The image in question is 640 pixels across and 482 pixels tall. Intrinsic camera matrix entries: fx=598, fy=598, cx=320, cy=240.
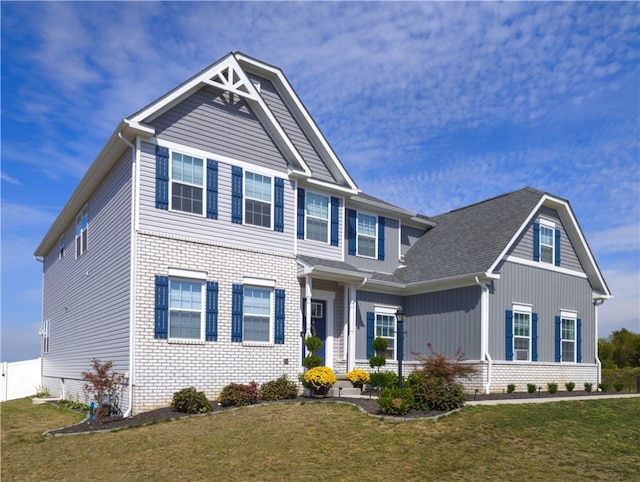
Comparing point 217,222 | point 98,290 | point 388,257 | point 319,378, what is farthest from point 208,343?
point 388,257

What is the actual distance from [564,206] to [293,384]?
1262 cm

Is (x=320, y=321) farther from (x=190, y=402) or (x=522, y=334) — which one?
(x=522, y=334)

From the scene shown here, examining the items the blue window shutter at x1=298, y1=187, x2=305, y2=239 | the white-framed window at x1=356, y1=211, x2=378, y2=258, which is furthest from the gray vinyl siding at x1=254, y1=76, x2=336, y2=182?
the white-framed window at x1=356, y1=211, x2=378, y2=258

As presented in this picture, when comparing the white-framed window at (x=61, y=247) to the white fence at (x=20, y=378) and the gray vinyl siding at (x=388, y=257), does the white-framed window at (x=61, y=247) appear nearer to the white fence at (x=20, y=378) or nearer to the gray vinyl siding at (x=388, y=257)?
the white fence at (x=20, y=378)

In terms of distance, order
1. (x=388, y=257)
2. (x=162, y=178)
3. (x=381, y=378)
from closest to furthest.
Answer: (x=162, y=178) → (x=381, y=378) → (x=388, y=257)

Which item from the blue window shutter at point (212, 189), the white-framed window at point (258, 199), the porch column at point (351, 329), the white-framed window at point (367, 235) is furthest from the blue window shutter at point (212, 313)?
the white-framed window at point (367, 235)

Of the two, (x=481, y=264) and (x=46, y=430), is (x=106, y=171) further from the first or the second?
(x=481, y=264)

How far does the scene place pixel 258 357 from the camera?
1722 centimetres

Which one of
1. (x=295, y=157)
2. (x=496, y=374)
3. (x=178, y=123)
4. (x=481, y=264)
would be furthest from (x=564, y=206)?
(x=178, y=123)

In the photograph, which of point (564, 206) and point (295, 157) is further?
point (564, 206)

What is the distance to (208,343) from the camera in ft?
53.2

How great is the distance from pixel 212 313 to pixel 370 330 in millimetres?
6855

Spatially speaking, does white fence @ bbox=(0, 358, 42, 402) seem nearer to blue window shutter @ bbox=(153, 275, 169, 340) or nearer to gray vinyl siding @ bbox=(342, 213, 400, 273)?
blue window shutter @ bbox=(153, 275, 169, 340)

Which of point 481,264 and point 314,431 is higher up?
point 481,264
